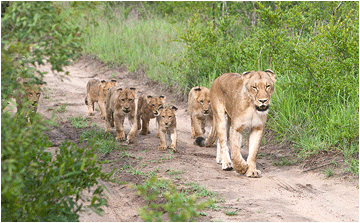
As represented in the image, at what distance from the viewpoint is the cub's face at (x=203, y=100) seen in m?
7.73

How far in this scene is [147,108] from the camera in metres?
8.12

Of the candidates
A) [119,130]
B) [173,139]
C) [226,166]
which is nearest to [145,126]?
[119,130]

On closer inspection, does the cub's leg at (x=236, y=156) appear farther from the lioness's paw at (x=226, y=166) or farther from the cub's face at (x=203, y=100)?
the cub's face at (x=203, y=100)

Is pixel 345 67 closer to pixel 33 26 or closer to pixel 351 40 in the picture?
pixel 351 40

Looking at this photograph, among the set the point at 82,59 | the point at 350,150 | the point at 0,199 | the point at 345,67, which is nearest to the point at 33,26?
the point at 0,199

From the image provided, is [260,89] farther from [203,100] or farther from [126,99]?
[126,99]

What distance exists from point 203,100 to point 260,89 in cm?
226

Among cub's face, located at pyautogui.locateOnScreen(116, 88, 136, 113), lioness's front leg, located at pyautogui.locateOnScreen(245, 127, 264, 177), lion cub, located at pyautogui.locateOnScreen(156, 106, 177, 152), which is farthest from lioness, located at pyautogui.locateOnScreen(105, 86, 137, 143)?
lioness's front leg, located at pyautogui.locateOnScreen(245, 127, 264, 177)

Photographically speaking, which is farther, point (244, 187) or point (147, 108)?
point (147, 108)

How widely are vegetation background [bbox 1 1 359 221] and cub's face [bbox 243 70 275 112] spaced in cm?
132

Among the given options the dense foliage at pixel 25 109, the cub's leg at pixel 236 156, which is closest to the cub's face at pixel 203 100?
the cub's leg at pixel 236 156

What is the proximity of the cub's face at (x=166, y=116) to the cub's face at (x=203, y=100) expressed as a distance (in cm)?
63

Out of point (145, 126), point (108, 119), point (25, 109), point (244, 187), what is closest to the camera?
point (25, 109)

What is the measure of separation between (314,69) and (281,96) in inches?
28.7
